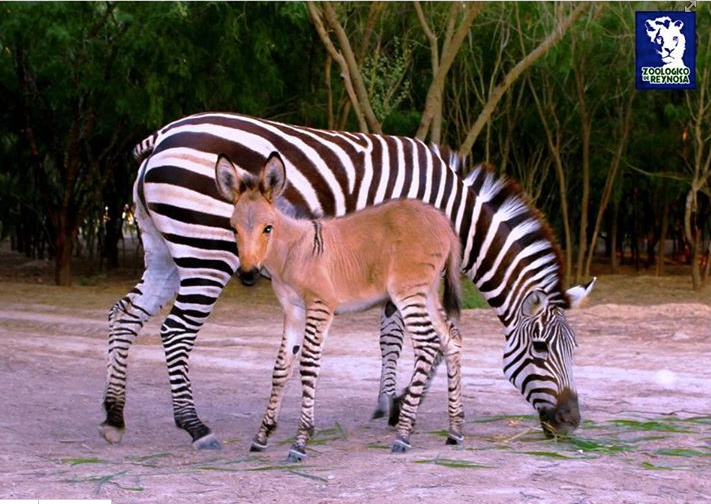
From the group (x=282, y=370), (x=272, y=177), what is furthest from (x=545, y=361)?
(x=272, y=177)

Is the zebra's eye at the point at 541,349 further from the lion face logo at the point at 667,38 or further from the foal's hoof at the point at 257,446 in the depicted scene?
the lion face logo at the point at 667,38

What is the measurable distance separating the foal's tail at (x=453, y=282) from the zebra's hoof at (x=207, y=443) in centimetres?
190

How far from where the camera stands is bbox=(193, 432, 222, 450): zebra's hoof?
777cm

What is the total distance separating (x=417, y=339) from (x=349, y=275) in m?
0.65

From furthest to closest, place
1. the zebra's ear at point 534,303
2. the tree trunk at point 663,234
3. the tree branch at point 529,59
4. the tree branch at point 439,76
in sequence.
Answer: the tree trunk at point 663,234, the tree branch at point 439,76, the tree branch at point 529,59, the zebra's ear at point 534,303

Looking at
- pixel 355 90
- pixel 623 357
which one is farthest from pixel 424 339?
pixel 355 90

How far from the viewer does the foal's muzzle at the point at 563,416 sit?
7.57m

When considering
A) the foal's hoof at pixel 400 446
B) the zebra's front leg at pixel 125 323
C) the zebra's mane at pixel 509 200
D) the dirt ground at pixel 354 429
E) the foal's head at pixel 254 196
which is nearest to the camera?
the dirt ground at pixel 354 429

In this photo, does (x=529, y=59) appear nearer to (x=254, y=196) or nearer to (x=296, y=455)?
(x=254, y=196)

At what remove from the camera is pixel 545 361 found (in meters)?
7.75

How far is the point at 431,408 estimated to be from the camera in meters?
9.55

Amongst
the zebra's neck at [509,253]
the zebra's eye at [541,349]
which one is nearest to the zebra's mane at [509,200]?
the zebra's neck at [509,253]

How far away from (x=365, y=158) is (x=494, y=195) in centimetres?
104

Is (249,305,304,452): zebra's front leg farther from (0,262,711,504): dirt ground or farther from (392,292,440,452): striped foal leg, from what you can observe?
(392,292,440,452): striped foal leg
